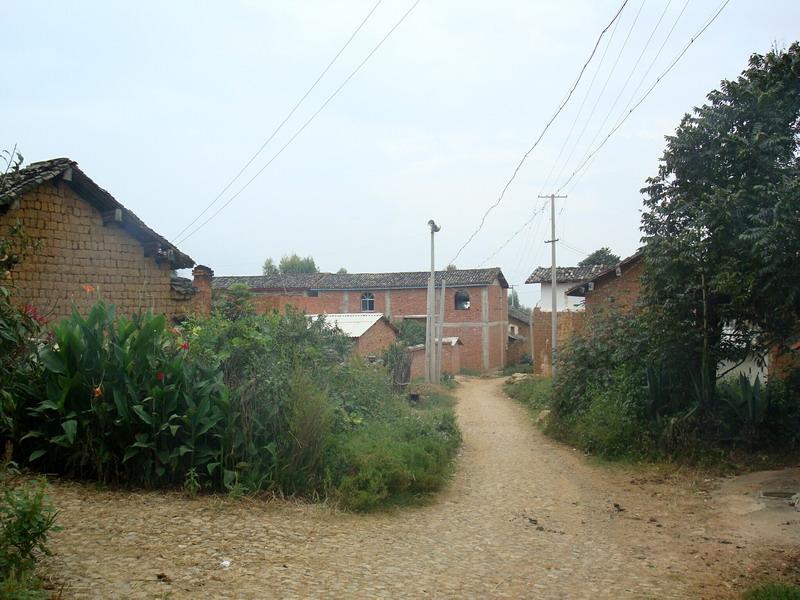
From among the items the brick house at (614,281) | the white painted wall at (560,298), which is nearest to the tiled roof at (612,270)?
the brick house at (614,281)

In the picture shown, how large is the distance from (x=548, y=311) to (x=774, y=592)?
27.4m

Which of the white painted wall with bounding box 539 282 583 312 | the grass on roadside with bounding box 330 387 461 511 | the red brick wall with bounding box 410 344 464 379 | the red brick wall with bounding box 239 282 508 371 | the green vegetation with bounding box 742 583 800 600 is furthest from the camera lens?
the red brick wall with bounding box 239 282 508 371

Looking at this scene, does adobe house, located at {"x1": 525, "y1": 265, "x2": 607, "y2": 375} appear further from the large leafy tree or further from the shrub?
the shrub

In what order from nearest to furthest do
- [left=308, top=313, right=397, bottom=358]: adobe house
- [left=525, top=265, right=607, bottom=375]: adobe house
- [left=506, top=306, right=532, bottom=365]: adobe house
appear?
[left=525, top=265, right=607, bottom=375]: adobe house < [left=308, top=313, right=397, bottom=358]: adobe house < [left=506, top=306, right=532, bottom=365]: adobe house

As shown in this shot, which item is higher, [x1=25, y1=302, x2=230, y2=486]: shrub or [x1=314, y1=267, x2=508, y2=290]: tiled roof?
[x1=314, y1=267, x2=508, y2=290]: tiled roof

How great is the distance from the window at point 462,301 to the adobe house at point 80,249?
2706cm

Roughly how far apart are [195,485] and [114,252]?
7.00 m

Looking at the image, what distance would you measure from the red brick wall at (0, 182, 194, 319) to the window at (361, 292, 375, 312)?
27.7 meters

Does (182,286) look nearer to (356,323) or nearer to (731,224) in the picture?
(731,224)

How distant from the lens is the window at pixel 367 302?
136 feet

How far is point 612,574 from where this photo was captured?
5895 mm

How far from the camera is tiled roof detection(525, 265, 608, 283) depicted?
112 feet

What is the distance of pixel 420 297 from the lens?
40406 mm

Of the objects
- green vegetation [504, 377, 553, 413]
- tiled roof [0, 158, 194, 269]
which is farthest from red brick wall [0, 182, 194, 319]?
green vegetation [504, 377, 553, 413]
